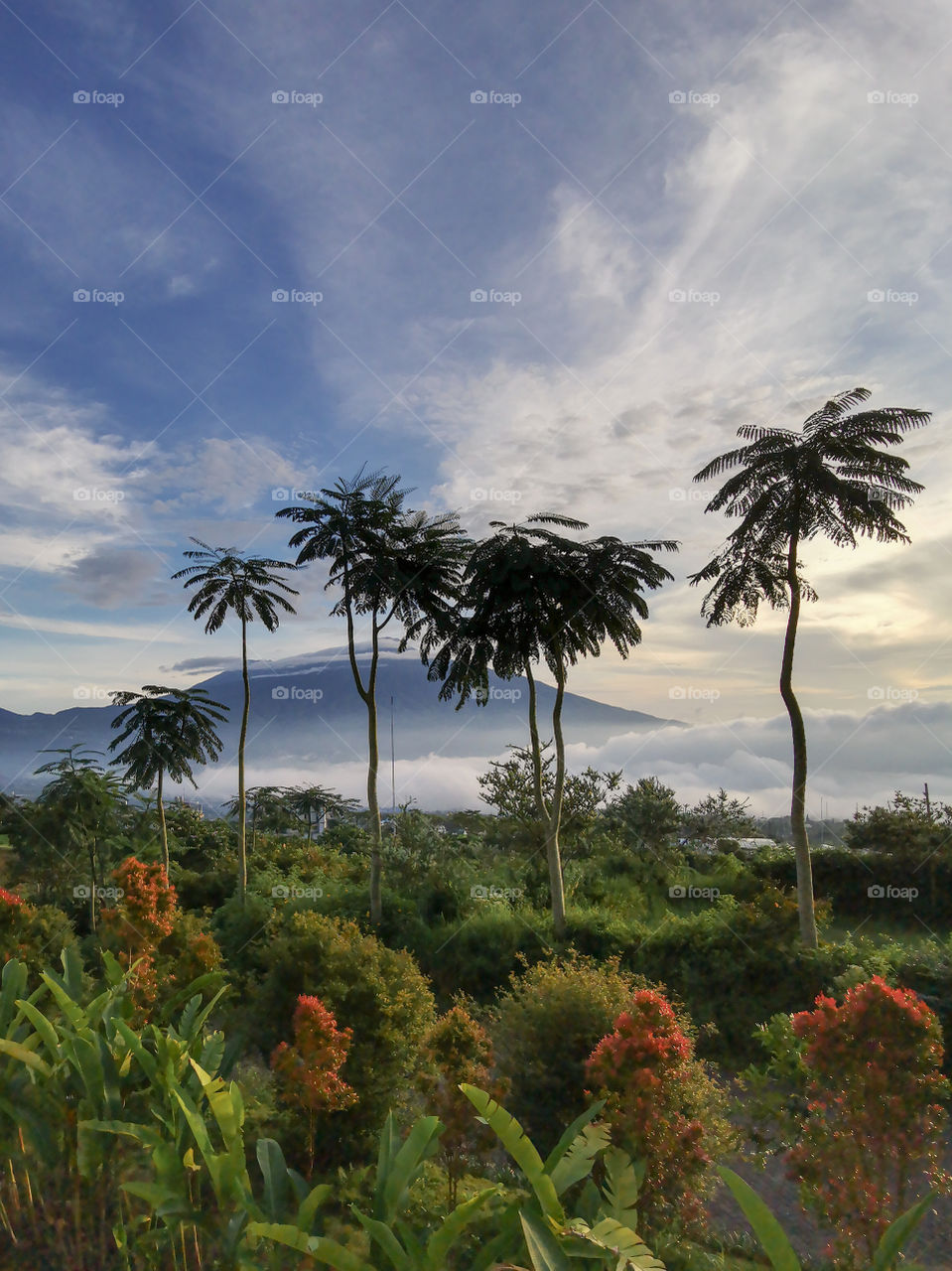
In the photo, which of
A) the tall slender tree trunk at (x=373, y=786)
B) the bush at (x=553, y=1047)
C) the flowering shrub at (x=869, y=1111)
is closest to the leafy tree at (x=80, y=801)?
the tall slender tree trunk at (x=373, y=786)

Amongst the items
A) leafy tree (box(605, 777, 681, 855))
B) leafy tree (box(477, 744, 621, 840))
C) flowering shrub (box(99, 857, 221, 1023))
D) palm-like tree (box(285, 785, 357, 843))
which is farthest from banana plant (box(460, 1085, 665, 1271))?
palm-like tree (box(285, 785, 357, 843))

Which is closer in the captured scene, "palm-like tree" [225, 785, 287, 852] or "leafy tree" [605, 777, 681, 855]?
"leafy tree" [605, 777, 681, 855]

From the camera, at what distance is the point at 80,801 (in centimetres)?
2238

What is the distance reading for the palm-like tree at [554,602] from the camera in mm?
19969

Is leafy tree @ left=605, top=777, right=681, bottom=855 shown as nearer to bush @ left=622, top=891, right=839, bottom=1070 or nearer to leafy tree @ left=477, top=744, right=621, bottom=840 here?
leafy tree @ left=477, top=744, right=621, bottom=840

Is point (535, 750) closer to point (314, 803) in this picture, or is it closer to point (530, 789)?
point (530, 789)

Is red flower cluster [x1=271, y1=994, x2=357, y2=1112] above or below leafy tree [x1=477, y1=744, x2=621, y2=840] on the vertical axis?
below

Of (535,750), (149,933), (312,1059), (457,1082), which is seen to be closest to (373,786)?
(535,750)

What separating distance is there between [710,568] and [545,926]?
11.0m

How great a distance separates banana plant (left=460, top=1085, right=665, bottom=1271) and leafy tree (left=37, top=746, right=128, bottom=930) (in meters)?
21.8

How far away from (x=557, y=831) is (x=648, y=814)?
11211 mm

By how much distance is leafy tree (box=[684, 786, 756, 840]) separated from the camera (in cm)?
3106

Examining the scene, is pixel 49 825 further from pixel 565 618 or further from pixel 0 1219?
pixel 0 1219

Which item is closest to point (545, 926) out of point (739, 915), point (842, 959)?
point (739, 915)
